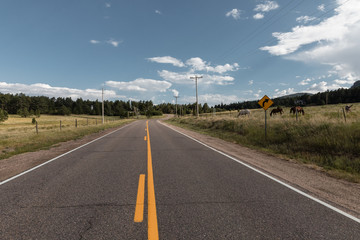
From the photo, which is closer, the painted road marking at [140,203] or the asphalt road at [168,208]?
the asphalt road at [168,208]

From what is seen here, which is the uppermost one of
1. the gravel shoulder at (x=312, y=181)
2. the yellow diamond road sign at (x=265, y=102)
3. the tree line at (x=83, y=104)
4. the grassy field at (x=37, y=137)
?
the tree line at (x=83, y=104)

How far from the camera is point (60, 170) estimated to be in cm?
579

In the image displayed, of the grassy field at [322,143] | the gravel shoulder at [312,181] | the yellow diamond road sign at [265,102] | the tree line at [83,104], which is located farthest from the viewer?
the tree line at [83,104]

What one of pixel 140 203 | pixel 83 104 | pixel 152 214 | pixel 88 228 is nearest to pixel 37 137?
pixel 140 203

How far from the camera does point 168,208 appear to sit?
3312mm

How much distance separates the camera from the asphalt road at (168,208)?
2.65 meters

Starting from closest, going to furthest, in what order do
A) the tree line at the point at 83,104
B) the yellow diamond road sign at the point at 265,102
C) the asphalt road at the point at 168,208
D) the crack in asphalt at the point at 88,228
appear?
the crack in asphalt at the point at 88,228
the asphalt road at the point at 168,208
the yellow diamond road sign at the point at 265,102
the tree line at the point at 83,104

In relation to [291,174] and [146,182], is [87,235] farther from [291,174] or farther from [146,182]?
[291,174]

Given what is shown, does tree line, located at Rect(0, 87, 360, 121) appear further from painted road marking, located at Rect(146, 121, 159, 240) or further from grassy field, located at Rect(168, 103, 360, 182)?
painted road marking, located at Rect(146, 121, 159, 240)

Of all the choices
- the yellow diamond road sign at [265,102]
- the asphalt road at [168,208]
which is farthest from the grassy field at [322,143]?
the asphalt road at [168,208]

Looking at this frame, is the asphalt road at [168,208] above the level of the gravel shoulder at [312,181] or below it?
above

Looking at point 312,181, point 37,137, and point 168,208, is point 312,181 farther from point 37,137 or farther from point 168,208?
point 37,137

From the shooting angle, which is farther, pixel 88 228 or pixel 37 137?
pixel 37 137

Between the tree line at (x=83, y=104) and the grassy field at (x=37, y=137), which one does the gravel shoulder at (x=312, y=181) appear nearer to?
the grassy field at (x=37, y=137)
